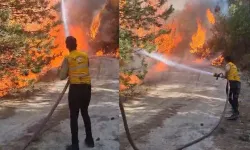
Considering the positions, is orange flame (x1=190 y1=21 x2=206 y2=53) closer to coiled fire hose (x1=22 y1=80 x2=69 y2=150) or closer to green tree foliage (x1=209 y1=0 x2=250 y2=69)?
green tree foliage (x1=209 y1=0 x2=250 y2=69)

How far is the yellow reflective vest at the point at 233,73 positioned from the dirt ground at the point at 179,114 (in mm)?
80

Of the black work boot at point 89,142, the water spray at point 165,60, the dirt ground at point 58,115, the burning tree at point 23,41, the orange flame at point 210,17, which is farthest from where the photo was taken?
the orange flame at point 210,17

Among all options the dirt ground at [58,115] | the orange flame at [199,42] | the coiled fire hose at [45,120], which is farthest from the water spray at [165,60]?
the coiled fire hose at [45,120]

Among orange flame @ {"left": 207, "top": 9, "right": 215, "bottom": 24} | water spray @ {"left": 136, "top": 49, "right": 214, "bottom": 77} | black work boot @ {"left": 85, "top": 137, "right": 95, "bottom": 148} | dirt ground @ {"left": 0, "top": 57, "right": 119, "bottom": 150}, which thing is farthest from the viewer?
orange flame @ {"left": 207, "top": 9, "right": 215, "bottom": 24}

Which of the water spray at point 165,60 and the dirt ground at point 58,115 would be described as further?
the water spray at point 165,60

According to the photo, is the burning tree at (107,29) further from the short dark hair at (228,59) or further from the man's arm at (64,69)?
the short dark hair at (228,59)

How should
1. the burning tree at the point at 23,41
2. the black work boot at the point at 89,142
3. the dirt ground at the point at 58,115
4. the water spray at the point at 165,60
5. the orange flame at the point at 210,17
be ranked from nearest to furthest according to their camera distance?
the burning tree at the point at 23,41, the dirt ground at the point at 58,115, the black work boot at the point at 89,142, the water spray at the point at 165,60, the orange flame at the point at 210,17

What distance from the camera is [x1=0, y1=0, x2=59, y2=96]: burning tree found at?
7.50 ft

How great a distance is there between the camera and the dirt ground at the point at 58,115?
2387mm

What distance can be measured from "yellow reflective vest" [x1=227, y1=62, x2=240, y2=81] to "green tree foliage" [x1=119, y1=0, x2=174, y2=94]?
65 cm

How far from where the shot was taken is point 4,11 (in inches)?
89.9

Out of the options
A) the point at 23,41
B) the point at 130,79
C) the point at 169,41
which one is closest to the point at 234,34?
the point at 169,41

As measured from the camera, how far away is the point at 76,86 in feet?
7.85

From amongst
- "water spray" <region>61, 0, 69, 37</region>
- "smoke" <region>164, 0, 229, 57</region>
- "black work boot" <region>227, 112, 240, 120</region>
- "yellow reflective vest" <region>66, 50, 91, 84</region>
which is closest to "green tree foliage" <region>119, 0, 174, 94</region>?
"smoke" <region>164, 0, 229, 57</region>
